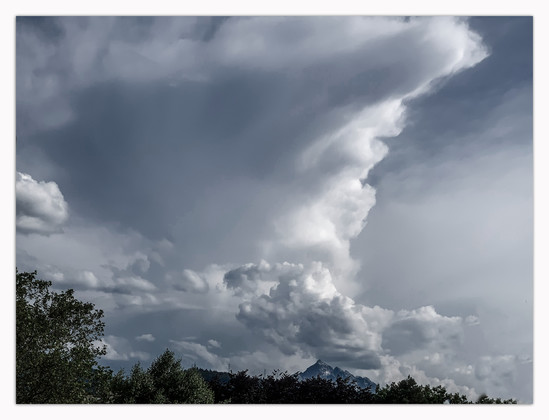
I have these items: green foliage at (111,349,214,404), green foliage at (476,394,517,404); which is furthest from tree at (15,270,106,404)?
green foliage at (476,394,517,404)

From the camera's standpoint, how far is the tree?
835cm

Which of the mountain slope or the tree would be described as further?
the tree

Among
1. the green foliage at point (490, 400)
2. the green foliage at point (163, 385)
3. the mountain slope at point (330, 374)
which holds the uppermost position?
the mountain slope at point (330, 374)

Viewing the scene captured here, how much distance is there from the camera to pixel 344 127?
887 centimetres

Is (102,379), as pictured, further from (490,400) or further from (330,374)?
(490,400)

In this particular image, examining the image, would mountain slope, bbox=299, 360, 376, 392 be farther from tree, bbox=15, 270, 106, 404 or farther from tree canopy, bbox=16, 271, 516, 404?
tree, bbox=15, 270, 106, 404

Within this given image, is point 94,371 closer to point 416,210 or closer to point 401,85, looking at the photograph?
point 416,210

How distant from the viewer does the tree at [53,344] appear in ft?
27.4

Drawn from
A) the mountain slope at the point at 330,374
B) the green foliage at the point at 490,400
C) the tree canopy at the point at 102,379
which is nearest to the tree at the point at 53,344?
the tree canopy at the point at 102,379

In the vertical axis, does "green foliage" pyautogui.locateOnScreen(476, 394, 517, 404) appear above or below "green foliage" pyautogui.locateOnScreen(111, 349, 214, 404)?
above

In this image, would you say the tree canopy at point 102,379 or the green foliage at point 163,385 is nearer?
the tree canopy at point 102,379

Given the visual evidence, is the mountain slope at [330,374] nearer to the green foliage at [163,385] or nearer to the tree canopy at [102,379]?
the tree canopy at [102,379]
